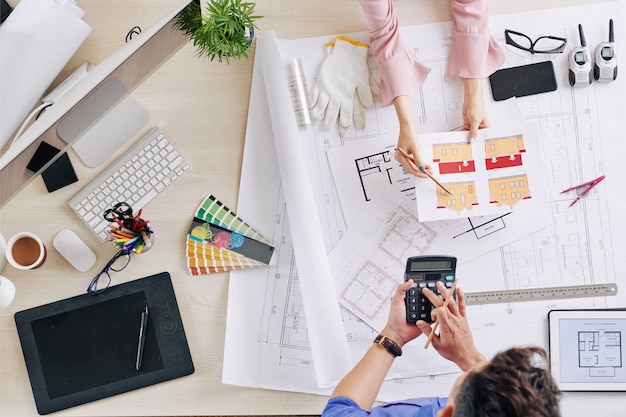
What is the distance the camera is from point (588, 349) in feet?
4.03

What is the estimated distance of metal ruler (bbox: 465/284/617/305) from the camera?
4.08ft

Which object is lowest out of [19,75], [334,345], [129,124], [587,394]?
[587,394]

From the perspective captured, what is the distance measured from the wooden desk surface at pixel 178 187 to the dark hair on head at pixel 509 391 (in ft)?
1.99

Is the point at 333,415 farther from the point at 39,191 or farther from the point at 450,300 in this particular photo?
the point at 39,191

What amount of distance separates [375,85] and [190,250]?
53cm

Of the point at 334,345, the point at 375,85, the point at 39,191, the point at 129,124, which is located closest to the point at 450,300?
the point at 334,345

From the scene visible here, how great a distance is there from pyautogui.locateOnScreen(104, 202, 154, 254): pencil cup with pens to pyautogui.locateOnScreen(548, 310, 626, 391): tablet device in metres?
0.84

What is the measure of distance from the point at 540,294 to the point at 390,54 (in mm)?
580

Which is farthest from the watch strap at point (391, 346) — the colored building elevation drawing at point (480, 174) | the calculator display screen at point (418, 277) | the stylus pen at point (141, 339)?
the stylus pen at point (141, 339)

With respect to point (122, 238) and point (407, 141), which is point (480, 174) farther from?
point (122, 238)

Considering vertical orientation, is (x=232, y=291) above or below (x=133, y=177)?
below

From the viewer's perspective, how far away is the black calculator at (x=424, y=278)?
1.17m

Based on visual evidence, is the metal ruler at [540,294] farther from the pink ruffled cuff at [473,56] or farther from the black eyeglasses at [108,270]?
the black eyeglasses at [108,270]

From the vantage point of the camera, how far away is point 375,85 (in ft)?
4.28
